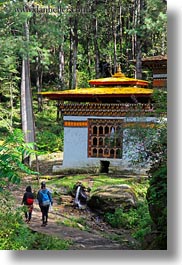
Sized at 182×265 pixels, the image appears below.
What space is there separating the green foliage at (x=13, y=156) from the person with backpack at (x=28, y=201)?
0.66 ft

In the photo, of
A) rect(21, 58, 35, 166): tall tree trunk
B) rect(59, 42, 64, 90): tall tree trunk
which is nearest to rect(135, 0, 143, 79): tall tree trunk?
rect(59, 42, 64, 90): tall tree trunk

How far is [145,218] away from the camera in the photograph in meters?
3.79

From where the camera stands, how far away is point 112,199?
3.98 metres

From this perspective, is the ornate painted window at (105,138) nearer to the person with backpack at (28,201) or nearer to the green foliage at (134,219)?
the green foliage at (134,219)

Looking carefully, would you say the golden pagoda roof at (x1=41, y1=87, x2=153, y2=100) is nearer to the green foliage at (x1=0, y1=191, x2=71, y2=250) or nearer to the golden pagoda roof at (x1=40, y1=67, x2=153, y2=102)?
the golden pagoda roof at (x1=40, y1=67, x2=153, y2=102)

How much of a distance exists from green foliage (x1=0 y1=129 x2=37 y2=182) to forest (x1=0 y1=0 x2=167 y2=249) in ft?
0.50

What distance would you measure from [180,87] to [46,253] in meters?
1.57

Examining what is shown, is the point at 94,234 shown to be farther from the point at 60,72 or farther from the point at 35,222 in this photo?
the point at 60,72

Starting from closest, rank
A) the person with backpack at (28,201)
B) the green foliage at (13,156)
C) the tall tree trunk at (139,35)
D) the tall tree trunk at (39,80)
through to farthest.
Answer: the green foliage at (13,156) < the person with backpack at (28,201) < the tall tree trunk at (139,35) < the tall tree trunk at (39,80)

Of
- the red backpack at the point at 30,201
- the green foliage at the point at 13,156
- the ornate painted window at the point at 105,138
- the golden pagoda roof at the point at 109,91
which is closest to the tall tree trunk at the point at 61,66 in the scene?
the golden pagoda roof at the point at 109,91

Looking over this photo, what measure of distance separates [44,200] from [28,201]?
0.13 meters

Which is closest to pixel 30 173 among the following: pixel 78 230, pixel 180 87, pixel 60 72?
pixel 78 230

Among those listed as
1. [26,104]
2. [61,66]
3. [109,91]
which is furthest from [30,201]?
[109,91]

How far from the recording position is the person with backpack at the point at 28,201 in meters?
3.69
